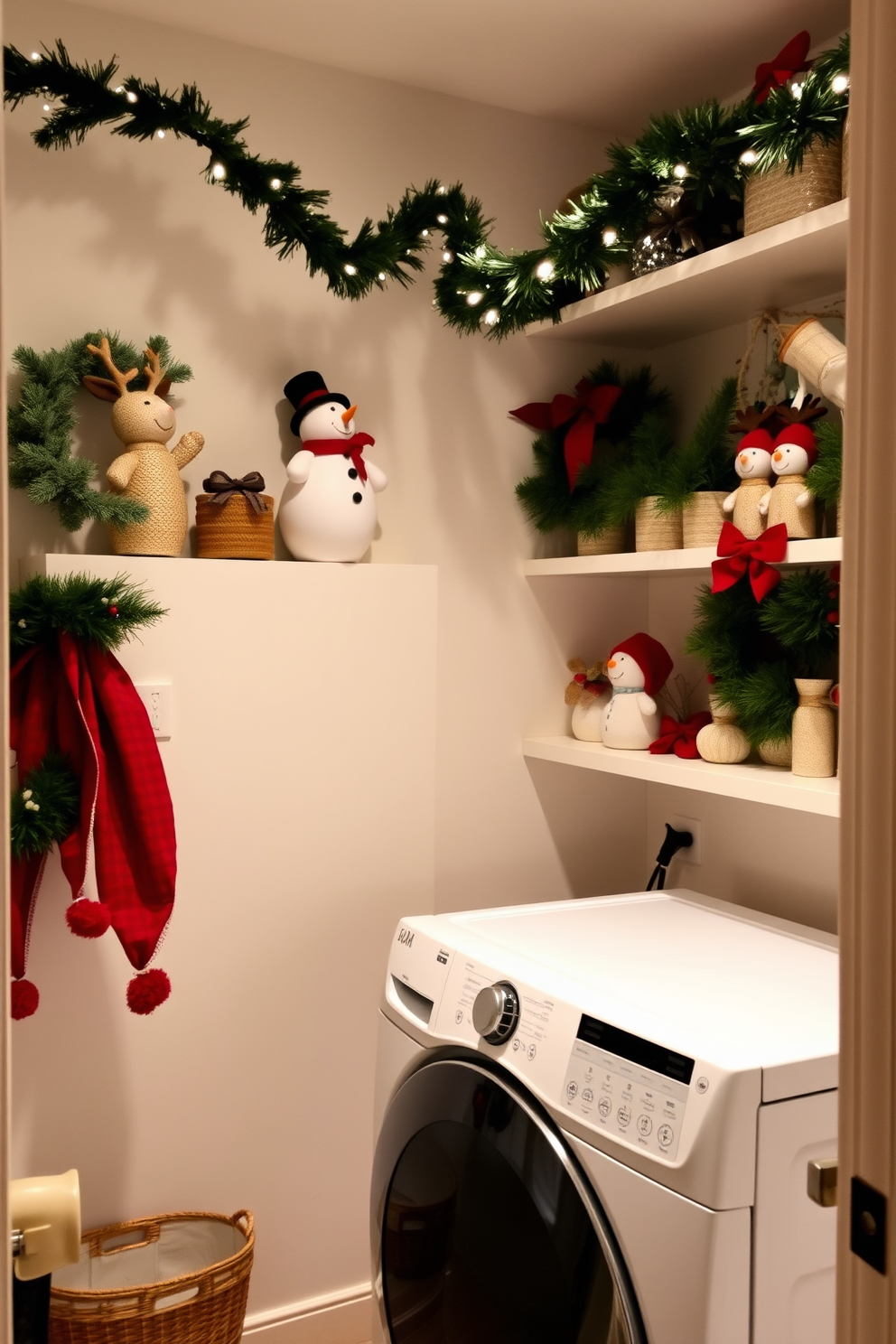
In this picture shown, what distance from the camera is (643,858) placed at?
2.44 metres

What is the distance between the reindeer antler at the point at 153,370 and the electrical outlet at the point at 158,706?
495 millimetres

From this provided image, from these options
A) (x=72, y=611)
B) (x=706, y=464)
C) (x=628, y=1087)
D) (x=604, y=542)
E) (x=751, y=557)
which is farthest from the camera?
(x=604, y=542)

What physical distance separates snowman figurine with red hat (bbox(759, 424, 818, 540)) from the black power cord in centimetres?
75

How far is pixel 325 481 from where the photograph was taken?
196 centimetres

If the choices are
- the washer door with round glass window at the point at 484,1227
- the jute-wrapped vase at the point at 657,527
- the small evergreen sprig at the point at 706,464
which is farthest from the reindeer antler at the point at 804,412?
the washer door with round glass window at the point at 484,1227

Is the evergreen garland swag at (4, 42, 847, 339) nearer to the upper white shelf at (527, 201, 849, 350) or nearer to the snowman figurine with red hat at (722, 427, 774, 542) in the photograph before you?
the upper white shelf at (527, 201, 849, 350)

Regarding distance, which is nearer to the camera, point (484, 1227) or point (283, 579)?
point (484, 1227)

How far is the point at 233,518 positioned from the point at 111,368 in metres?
0.31

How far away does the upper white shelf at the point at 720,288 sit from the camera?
1.64 metres

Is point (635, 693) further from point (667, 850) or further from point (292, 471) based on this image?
point (292, 471)

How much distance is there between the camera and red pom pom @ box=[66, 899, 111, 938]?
1.64 metres

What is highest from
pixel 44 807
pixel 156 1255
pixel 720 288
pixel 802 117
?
pixel 802 117

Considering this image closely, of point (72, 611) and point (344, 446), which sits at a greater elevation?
point (344, 446)

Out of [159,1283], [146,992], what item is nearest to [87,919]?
[146,992]
